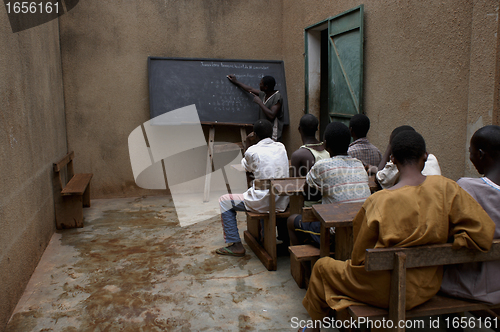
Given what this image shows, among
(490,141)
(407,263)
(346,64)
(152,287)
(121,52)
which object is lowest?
(152,287)

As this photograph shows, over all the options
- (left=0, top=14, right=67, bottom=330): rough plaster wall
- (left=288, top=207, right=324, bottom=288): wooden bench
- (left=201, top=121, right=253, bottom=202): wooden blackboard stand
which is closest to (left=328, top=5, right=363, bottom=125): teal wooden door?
(left=201, top=121, right=253, bottom=202): wooden blackboard stand

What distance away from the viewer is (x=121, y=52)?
19.6ft

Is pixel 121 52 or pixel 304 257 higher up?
pixel 121 52

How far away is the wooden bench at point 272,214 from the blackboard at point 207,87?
2666mm

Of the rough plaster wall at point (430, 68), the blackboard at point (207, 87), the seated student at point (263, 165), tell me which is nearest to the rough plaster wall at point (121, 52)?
the blackboard at point (207, 87)

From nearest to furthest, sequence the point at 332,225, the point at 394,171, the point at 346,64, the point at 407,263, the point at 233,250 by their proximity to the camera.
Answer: the point at 407,263 → the point at 332,225 → the point at 394,171 → the point at 233,250 → the point at 346,64

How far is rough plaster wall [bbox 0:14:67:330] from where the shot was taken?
2.84m

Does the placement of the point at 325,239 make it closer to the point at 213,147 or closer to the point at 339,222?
the point at 339,222

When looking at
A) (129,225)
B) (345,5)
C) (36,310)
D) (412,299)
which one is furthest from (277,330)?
(345,5)

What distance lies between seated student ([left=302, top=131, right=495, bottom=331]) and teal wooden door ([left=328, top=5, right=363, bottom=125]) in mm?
2818

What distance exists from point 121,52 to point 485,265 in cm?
554

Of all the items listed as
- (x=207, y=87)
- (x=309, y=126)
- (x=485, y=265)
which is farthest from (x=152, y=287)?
(x=207, y=87)

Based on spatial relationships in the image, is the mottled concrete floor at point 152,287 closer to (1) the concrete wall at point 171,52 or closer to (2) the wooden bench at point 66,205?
(2) the wooden bench at point 66,205

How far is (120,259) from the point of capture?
367 cm
